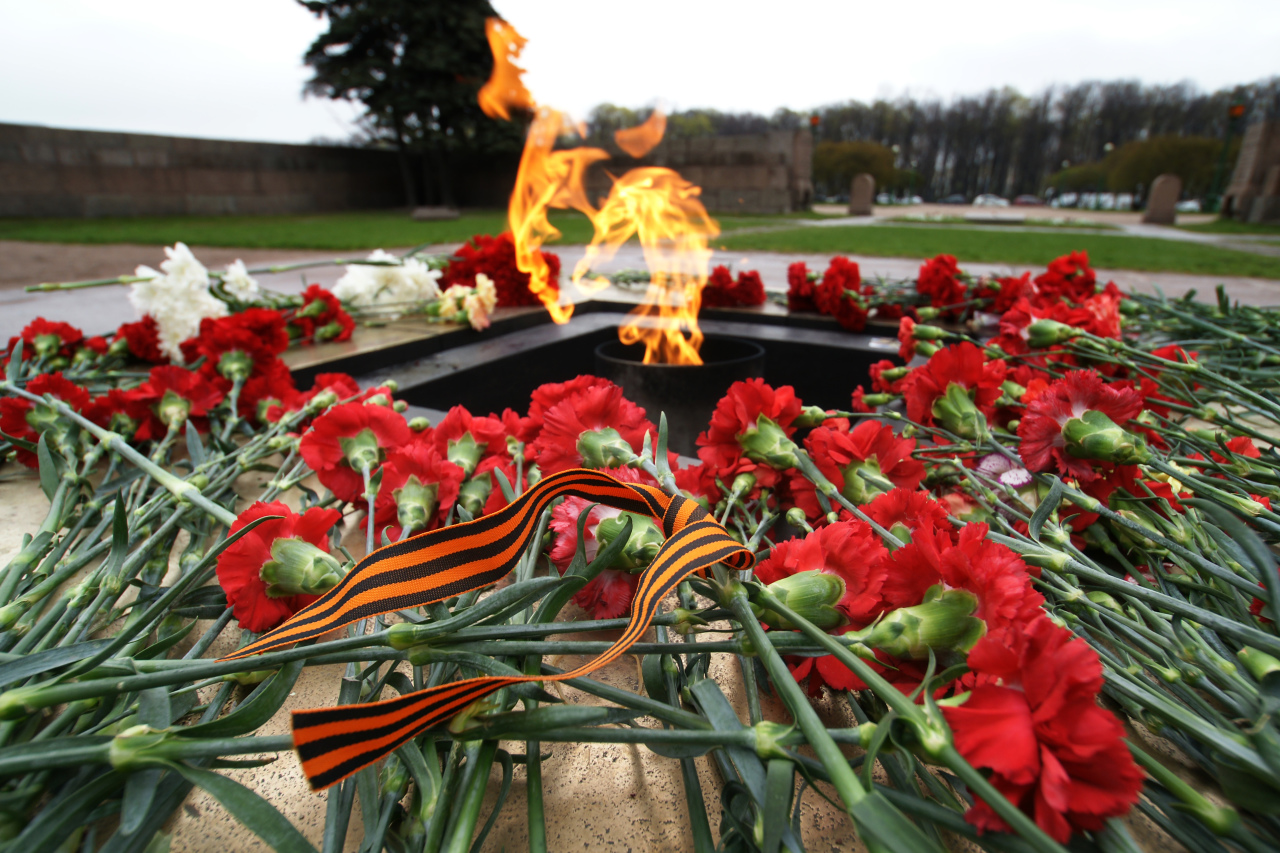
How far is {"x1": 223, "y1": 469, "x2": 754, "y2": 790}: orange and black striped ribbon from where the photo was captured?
383 mm

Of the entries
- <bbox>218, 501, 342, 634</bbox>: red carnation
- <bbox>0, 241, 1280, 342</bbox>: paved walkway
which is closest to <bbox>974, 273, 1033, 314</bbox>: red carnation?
<bbox>0, 241, 1280, 342</bbox>: paved walkway

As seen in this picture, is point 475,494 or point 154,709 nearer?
point 154,709

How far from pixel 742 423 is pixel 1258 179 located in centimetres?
2223

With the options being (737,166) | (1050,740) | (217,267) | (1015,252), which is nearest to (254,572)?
(1050,740)

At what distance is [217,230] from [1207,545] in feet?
41.7

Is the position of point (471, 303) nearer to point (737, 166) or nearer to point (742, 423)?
point (742, 423)

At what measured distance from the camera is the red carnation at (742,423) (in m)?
0.78

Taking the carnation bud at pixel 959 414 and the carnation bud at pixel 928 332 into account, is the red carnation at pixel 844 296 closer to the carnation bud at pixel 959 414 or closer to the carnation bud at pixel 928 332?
the carnation bud at pixel 928 332

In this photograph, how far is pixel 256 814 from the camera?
1.21 feet

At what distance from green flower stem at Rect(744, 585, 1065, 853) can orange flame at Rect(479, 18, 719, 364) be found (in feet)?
5.89

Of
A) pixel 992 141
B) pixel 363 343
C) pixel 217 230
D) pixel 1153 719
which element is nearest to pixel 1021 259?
pixel 363 343

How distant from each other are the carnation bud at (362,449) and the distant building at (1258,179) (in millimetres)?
21159

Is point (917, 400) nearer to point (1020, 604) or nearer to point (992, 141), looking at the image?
point (1020, 604)

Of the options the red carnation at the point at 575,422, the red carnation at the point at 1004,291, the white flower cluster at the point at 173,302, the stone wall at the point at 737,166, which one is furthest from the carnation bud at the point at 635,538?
the stone wall at the point at 737,166
